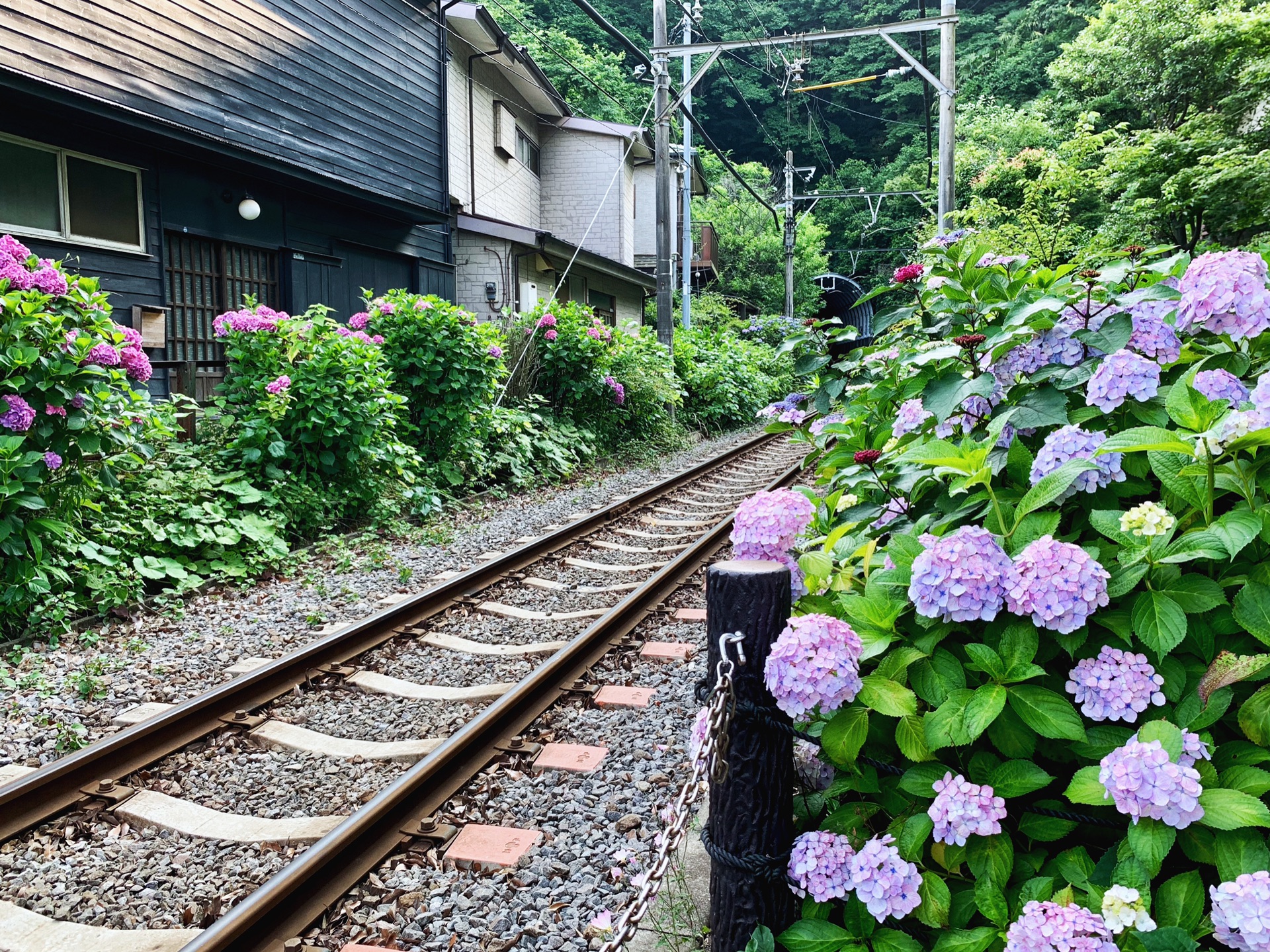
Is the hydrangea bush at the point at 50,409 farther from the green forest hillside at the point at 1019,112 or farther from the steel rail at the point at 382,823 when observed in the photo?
the green forest hillside at the point at 1019,112

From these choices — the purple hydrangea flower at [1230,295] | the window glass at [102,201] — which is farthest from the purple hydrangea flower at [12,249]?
the purple hydrangea flower at [1230,295]

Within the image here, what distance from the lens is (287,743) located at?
349 centimetres

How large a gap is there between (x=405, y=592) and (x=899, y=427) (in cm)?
405

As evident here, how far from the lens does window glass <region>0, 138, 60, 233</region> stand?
7492 millimetres

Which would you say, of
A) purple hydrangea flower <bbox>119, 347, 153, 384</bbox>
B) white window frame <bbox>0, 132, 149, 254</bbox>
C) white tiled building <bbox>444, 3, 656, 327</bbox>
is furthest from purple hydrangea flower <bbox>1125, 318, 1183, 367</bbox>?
white tiled building <bbox>444, 3, 656, 327</bbox>

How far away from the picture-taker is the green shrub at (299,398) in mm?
6910

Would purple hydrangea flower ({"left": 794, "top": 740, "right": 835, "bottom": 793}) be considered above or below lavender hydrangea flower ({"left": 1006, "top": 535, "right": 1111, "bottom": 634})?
below

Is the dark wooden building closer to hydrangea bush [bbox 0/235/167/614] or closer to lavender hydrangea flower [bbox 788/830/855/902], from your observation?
hydrangea bush [bbox 0/235/167/614]

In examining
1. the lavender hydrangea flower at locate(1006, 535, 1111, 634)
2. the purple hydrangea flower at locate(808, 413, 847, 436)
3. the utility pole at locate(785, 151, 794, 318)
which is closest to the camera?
the lavender hydrangea flower at locate(1006, 535, 1111, 634)

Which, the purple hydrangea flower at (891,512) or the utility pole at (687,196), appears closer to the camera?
the purple hydrangea flower at (891,512)

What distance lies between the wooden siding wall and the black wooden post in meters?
8.19

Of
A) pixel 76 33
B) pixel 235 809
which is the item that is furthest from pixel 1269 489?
pixel 76 33

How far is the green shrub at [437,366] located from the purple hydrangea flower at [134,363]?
316 cm

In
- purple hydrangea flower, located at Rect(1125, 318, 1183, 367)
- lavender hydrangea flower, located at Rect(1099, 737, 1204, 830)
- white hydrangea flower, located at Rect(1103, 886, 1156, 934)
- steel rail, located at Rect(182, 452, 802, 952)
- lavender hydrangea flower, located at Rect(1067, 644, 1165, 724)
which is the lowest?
steel rail, located at Rect(182, 452, 802, 952)
